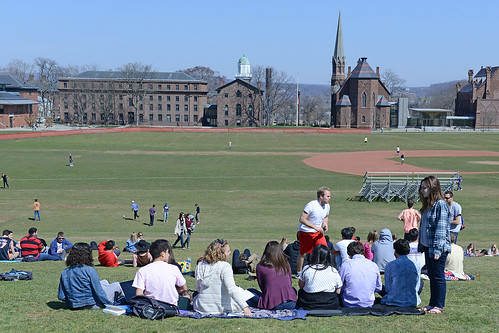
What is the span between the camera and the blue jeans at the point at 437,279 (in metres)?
8.46

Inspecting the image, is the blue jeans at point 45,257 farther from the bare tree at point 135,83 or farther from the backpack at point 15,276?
the bare tree at point 135,83

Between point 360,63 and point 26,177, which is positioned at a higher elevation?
point 360,63

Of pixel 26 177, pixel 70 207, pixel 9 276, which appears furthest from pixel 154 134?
pixel 9 276

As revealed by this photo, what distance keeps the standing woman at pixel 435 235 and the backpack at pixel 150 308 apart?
399 centimetres

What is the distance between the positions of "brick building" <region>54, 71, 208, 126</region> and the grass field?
58.2m

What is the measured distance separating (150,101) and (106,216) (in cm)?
11235

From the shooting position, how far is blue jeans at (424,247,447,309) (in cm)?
846

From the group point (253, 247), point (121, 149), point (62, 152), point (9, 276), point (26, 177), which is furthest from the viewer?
point (121, 149)

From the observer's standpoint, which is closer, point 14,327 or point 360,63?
point 14,327

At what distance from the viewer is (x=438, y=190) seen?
8344mm

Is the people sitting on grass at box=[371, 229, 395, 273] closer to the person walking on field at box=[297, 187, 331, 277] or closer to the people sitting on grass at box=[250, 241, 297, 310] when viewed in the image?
the person walking on field at box=[297, 187, 331, 277]

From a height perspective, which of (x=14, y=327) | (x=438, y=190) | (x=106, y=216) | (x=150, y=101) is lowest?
(x=106, y=216)

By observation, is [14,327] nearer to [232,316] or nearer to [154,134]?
[232,316]

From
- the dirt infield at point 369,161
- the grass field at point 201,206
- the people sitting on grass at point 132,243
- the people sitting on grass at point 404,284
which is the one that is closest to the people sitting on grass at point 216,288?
the grass field at point 201,206
